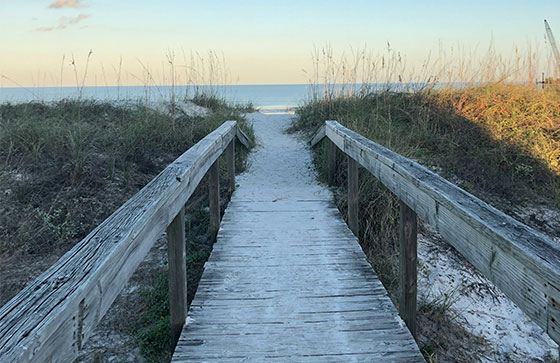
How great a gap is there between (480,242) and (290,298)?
1.51m

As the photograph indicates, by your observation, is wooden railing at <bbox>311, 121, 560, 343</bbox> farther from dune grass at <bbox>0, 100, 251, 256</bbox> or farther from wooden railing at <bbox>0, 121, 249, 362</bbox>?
dune grass at <bbox>0, 100, 251, 256</bbox>

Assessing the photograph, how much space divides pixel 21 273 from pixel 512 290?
367cm

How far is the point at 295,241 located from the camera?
12.1 feet

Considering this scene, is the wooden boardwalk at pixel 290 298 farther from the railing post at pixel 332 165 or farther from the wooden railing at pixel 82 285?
the railing post at pixel 332 165

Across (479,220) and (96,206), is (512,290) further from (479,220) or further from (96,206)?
(96,206)

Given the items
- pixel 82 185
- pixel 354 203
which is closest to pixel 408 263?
pixel 354 203

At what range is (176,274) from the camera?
235 centimetres

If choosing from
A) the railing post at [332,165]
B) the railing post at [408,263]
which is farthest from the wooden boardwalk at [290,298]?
the railing post at [332,165]

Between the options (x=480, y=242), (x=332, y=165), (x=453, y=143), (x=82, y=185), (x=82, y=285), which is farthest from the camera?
(x=453, y=143)

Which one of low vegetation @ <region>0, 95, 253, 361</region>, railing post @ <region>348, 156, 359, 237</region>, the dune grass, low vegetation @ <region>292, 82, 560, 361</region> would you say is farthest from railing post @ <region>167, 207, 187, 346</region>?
the dune grass

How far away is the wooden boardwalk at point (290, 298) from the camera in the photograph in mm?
2186

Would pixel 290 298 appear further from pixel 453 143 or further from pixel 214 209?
pixel 453 143

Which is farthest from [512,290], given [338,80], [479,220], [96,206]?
[338,80]

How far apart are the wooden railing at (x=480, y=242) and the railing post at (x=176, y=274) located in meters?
1.21
